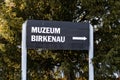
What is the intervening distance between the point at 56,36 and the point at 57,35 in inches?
1.3

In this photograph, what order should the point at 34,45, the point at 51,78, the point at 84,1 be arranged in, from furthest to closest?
the point at 51,78 < the point at 84,1 < the point at 34,45

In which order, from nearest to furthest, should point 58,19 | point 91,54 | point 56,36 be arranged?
point 56,36, point 91,54, point 58,19

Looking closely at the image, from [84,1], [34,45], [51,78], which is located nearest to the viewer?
[34,45]

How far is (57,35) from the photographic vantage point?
37.7 feet

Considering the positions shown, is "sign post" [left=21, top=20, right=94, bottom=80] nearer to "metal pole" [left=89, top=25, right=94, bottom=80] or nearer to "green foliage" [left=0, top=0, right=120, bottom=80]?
"metal pole" [left=89, top=25, right=94, bottom=80]

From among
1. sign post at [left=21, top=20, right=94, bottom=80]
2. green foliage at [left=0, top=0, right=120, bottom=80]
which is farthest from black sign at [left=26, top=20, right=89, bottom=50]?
green foliage at [left=0, top=0, right=120, bottom=80]

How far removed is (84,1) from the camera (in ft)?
40.5

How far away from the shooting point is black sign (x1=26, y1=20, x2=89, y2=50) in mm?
11344

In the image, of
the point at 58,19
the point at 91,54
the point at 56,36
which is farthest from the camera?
the point at 58,19

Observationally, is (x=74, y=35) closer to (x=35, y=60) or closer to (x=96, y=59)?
(x=96, y=59)

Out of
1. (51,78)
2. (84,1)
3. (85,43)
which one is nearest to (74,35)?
(85,43)

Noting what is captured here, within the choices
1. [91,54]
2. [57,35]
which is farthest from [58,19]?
[91,54]

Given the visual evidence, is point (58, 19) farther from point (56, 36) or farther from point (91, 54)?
point (91, 54)

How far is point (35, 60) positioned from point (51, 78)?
811 mm
